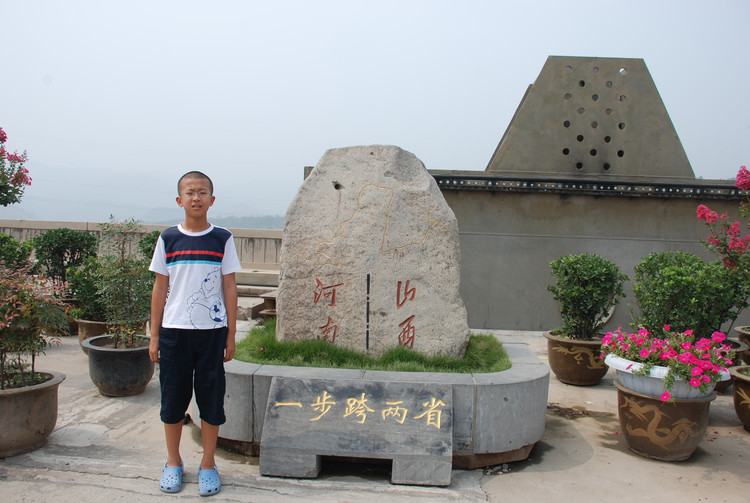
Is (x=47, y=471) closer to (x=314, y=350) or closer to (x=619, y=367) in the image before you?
(x=314, y=350)

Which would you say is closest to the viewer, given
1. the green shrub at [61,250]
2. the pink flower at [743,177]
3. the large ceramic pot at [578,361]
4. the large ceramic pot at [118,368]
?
the large ceramic pot at [118,368]

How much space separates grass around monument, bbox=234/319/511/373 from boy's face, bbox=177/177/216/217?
1.52 meters

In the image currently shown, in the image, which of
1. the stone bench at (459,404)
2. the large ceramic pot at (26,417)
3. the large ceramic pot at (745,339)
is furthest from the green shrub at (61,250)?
the large ceramic pot at (745,339)

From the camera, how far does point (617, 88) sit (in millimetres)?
9008

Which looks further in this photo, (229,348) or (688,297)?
(688,297)

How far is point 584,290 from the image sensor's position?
6164 millimetres

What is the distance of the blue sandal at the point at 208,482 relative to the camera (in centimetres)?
334

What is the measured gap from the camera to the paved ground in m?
3.44

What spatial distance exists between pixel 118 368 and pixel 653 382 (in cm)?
481

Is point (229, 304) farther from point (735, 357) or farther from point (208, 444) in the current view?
point (735, 357)

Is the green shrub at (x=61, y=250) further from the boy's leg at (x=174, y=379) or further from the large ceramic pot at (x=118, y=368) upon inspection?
the boy's leg at (x=174, y=379)

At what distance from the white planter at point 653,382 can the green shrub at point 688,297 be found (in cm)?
133

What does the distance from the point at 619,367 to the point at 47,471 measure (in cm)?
427

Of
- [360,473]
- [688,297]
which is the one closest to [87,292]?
[360,473]
